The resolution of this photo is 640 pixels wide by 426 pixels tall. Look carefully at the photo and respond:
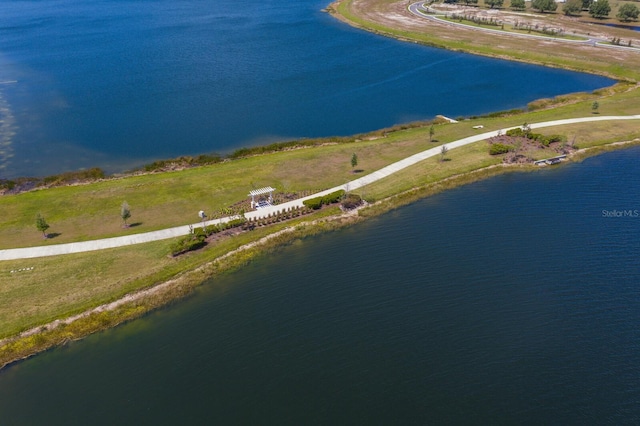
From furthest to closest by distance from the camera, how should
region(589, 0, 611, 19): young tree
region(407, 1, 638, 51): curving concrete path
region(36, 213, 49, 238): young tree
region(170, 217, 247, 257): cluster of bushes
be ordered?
region(589, 0, 611, 19): young tree → region(407, 1, 638, 51): curving concrete path → region(36, 213, 49, 238): young tree → region(170, 217, 247, 257): cluster of bushes

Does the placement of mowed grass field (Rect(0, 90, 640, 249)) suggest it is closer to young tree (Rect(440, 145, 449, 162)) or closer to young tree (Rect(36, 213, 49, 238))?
young tree (Rect(36, 213, 49, 238))

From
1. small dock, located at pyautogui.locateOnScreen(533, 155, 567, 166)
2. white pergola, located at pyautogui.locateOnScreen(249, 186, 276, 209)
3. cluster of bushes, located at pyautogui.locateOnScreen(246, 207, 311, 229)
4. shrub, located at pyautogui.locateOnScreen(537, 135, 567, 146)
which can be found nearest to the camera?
cluster of bushes, located at pyautogui.locateOnScreen(246, 207, 311, 229)

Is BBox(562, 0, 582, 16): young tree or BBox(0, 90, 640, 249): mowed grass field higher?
BBox(562, 0, 582, 16): young tree

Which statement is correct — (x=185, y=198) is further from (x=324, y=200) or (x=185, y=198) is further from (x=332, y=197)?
(x=332, y=197)

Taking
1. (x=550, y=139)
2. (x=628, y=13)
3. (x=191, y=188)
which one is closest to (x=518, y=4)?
(x=628, y=13)

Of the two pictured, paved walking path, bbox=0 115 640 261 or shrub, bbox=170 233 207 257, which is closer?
paved walking path, bbox=0 115 640 261

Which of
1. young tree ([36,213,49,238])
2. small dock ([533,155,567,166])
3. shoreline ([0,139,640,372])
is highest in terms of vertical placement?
small dock ([533,155,567,166])

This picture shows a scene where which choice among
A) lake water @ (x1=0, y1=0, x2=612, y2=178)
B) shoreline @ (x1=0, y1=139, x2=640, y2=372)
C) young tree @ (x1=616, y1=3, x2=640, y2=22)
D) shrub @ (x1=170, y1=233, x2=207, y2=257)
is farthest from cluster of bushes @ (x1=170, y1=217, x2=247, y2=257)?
young tree @ (x1=616, y1=3, x2=640, y2=22)
